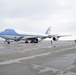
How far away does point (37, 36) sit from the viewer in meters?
60.1

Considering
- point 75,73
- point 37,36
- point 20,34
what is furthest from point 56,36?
point 75,73

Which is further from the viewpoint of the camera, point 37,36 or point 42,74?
point 37,36

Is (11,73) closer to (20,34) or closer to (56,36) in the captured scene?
(20,34)

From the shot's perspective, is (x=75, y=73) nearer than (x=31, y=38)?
Yes

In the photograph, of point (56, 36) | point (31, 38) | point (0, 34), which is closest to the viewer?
point (0, 34)

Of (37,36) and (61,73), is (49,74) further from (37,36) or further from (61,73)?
(37,36)

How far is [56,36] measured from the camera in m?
63.8

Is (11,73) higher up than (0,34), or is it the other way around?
(0,34)

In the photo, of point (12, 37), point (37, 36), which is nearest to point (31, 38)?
point (37, 36)

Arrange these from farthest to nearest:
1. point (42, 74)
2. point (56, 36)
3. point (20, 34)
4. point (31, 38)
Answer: point (56, 36) → point (31, 38) → point (20, 34) → point (42, 74)

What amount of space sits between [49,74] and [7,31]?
46.9m

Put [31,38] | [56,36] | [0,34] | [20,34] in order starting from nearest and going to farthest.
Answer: [0,34]
[20,34]
[31,38]
[56,36]

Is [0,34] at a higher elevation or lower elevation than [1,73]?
higher

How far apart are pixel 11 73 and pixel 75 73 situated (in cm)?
269
